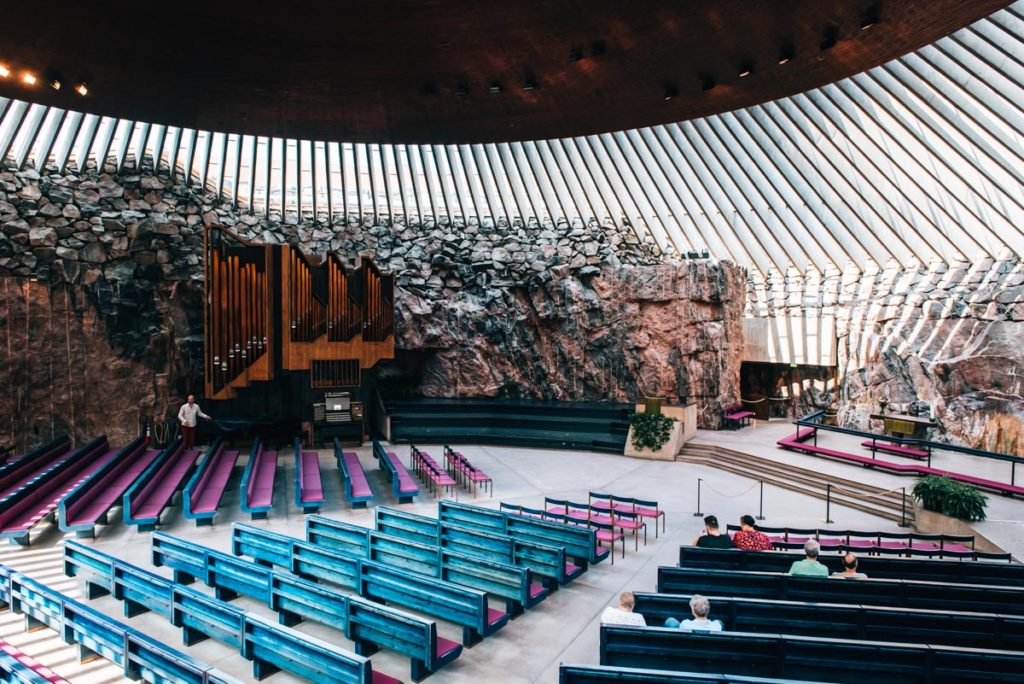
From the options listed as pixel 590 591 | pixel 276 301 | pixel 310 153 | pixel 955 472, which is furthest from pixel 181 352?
pixel 955 472

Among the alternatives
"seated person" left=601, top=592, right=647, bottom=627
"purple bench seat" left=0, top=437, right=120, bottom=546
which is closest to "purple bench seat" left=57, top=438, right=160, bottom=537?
"purple bench seat" left=0, top=437, right=120, bottom=546

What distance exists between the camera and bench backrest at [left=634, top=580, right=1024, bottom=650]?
4.00 meters

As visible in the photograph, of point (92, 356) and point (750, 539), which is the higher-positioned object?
point (92, 356)

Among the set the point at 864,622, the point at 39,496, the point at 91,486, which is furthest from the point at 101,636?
the point at 864,622

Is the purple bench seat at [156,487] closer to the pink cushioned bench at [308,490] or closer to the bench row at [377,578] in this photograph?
the pink cushioned bench at [308,490]

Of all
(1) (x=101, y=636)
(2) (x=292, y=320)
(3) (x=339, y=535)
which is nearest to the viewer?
(1) (x=101, y=636)

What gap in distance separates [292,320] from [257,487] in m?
4.09

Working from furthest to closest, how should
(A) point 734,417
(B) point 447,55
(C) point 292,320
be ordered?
(A) point 734,417 < (C) point 292,320 < (B) point 447,55

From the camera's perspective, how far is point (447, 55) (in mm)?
8539

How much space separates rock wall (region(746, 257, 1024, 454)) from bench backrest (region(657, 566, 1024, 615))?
9.56 meters

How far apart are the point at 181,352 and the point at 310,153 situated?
638 centimetres

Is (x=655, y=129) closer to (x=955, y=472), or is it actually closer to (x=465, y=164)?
(x=465, y=164)

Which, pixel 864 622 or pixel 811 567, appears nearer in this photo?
pixel 864 622

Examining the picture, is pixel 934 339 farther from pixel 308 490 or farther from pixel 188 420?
pixel 188 420
